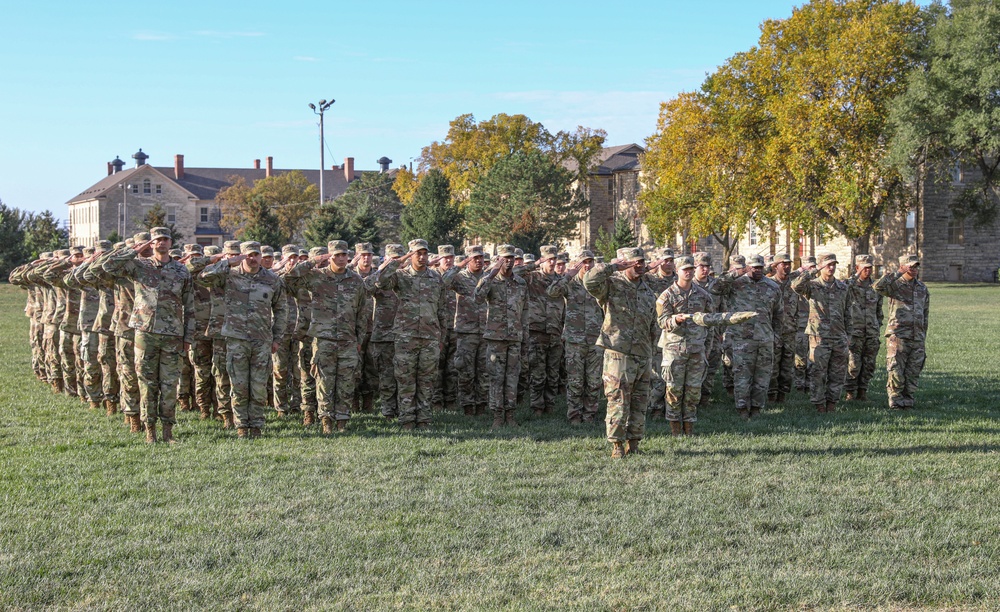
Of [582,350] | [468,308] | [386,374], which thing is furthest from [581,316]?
[386,374]

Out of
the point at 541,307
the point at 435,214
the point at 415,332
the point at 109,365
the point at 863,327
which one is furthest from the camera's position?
the point at 435,214

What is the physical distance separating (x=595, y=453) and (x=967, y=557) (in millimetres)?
3951

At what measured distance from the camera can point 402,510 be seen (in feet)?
24.6

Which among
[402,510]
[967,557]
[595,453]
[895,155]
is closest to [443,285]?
[595,453]

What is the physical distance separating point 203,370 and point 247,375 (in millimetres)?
1642

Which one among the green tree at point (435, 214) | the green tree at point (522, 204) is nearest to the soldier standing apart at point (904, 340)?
the green tree at point (522, 204)

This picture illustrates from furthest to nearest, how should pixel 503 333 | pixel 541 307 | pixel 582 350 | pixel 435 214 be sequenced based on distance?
pixel 435 214
pixel 541 307
pixel 582 350
pixel 503 333

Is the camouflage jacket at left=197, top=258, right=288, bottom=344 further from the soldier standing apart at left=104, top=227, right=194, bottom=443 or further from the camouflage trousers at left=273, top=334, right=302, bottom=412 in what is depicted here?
the camouflage trousers at left=273, top=334, right=302, bottom=412

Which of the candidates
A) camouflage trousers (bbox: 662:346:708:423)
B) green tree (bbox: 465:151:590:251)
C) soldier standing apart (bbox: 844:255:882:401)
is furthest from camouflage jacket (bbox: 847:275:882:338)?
green tree (bbox: 465:151:590:251)

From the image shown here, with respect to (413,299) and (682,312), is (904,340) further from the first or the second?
(413,299)

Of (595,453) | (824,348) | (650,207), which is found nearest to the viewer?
(595,453)

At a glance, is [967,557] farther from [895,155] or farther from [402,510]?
[895,155]

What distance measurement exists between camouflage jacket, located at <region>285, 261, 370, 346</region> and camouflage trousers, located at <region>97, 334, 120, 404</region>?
2.66 meters

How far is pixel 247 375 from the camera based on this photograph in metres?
10.5
